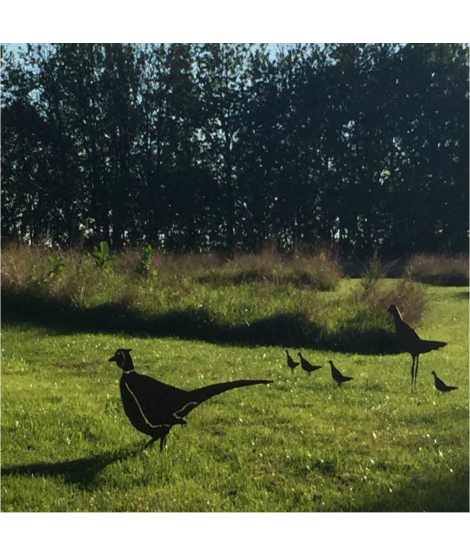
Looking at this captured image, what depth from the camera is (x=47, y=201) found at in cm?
1730

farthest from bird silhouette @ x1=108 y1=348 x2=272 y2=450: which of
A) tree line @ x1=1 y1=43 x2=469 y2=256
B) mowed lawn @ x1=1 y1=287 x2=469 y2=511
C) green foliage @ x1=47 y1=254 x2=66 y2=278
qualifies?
tree line @ x1=1 y1=43 x2=469 y2=256

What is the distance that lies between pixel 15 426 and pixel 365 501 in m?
2.44

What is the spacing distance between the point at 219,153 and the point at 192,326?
34.0 ft

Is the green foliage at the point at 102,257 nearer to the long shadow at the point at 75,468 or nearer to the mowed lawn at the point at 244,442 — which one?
the mowed lawn at the point at 244,442

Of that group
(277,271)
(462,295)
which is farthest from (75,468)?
(462,295)

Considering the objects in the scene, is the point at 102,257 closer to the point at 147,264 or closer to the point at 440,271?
the point at 147,264

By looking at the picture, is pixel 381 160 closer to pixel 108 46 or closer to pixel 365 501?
pixel 108 46

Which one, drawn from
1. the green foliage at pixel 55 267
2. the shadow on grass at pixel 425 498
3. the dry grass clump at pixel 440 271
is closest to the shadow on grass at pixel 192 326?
the green foliage at pixel 55 267

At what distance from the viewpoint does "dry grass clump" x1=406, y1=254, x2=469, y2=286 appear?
1402 cm

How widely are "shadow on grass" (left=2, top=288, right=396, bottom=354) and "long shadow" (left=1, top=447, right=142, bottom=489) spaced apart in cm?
394

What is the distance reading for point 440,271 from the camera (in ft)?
47.2

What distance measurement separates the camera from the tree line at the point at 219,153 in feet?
55.1

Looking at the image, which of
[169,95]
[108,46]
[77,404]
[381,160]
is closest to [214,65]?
[169,95]

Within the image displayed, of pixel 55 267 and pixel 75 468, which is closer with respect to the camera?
pixel 75 468
